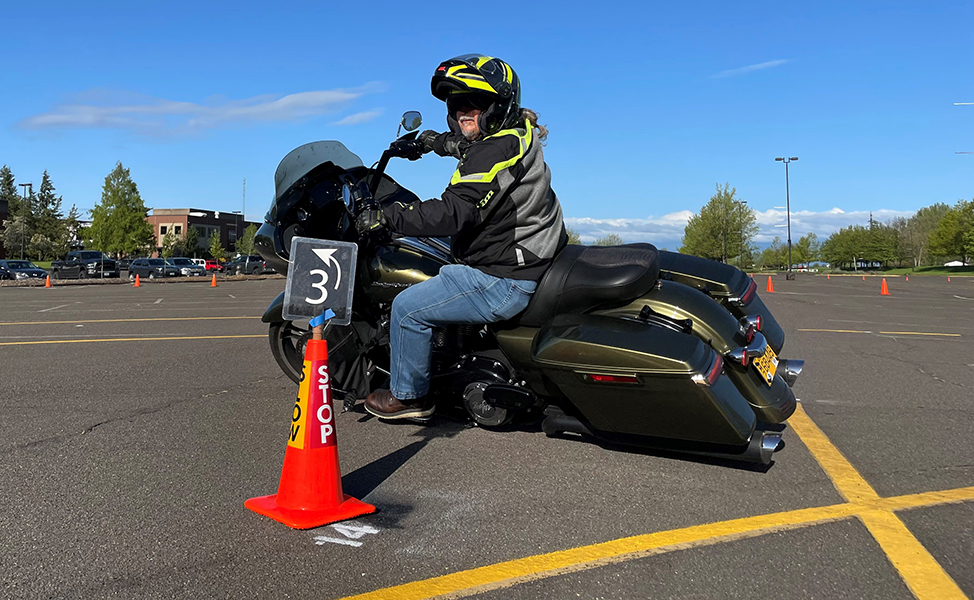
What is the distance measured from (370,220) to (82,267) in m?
44.5

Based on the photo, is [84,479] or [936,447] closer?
[84,479]

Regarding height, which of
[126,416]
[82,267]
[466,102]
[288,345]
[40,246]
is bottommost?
[126,416]

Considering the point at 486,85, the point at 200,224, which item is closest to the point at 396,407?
the point at 486,85

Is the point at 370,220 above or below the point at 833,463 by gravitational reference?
above

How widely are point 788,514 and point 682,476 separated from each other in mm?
650

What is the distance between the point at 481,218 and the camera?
Result: 4117 mm

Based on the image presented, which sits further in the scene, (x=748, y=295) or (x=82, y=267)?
(x=82, y=267)

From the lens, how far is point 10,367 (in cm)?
727

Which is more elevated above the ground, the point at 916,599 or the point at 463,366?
the point at 463,366

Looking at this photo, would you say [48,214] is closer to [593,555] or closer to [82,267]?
[82,267]

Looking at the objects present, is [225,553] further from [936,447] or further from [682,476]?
[936,447]

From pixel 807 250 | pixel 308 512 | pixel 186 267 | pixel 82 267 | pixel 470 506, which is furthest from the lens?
pixel 807 250

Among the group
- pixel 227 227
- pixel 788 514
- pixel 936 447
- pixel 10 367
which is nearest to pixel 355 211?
pixel 788 514

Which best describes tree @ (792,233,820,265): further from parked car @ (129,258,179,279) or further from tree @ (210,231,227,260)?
parked car @ (129,258,179,279)
